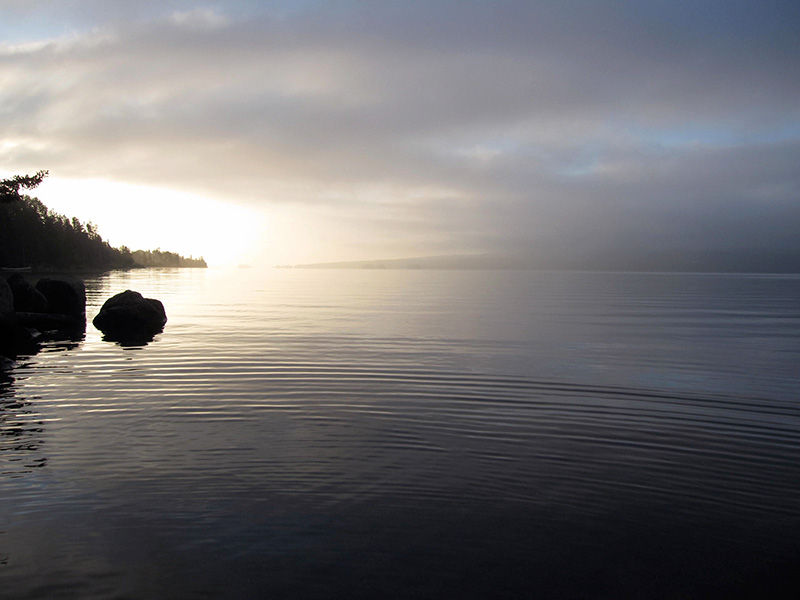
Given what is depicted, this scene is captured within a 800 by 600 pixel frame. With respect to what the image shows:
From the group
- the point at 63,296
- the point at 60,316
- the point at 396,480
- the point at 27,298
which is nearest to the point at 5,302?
the point at 60,316

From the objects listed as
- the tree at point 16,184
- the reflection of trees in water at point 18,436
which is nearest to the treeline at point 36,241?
the tree at point 16,184

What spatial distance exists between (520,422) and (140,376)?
41.5 feet

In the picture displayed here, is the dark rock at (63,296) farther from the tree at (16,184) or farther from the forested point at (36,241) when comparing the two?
the forested point at (36,241)

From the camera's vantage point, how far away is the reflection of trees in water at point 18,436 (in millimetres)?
9672

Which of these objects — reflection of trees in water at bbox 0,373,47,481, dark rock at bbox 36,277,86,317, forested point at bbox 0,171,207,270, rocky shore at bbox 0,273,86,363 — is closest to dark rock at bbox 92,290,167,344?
rocky shore at bbox 0,273,86,363

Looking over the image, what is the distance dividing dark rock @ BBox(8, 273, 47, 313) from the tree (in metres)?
9.72

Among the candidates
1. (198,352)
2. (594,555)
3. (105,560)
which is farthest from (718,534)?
(198,352)

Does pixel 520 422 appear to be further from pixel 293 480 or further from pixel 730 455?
pixel 293 480

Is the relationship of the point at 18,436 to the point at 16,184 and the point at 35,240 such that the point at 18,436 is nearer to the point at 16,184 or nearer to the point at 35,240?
the point at 16,184

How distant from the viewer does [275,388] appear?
55.7ft

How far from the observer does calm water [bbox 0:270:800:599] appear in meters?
6.47

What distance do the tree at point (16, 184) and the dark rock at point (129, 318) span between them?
1501 centimetres

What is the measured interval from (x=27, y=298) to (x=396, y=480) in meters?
33.7

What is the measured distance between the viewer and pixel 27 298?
1339 inches
